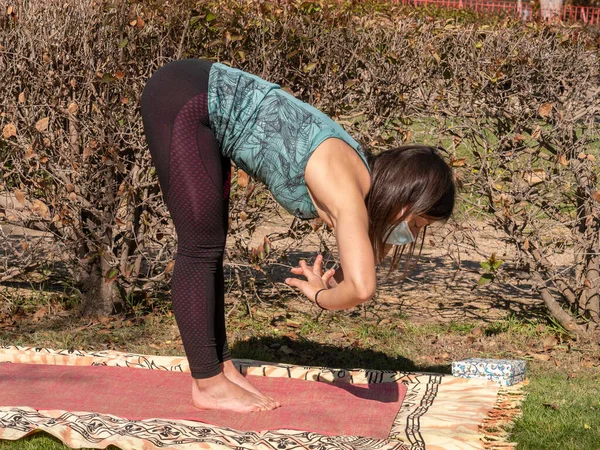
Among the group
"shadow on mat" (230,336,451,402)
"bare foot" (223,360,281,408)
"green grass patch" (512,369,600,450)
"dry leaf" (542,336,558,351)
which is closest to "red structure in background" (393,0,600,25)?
"dry leaf" (542,336,558,351)

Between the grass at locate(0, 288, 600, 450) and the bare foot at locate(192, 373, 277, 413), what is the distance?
53.3 inches

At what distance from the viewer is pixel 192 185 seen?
135 inches

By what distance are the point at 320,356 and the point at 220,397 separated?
5.18ft

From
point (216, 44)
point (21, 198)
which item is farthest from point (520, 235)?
point (21, 198)

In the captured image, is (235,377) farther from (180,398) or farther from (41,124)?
(41,124)

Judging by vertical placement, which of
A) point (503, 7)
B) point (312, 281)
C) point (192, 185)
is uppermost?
point (503, 7)

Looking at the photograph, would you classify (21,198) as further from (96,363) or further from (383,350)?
(383,350)

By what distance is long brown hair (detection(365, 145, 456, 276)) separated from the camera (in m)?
Answer: 3.20

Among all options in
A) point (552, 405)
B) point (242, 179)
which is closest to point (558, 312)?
point (552, 405)

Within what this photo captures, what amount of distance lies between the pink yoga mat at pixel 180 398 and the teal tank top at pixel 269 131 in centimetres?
90

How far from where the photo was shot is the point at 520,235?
211 inches

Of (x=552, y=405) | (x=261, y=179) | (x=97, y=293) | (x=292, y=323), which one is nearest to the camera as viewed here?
(x=261, y=179)

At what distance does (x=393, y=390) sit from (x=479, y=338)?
153cm

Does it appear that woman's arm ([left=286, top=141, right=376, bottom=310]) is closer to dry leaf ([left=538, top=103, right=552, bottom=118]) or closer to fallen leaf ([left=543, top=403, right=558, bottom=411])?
fallen leaf ([left=543, top=403, right=558, bottom=411])
